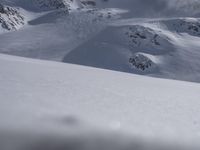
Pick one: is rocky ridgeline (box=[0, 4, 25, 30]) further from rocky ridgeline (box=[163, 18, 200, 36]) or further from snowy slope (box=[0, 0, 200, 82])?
rocky ridgeline (box=[163, 18, 200, 36])

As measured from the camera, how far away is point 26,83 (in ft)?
37.6

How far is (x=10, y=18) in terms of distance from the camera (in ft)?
235

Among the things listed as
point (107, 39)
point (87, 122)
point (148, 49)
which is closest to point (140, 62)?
point (148, 49)

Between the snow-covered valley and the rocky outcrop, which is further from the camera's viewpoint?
the rocky outcrop

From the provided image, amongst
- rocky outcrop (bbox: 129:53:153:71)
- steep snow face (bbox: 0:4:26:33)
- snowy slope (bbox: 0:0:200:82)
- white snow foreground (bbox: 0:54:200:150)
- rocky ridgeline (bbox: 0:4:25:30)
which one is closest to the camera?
white snow foreground (bbox: 0:54:200:150)

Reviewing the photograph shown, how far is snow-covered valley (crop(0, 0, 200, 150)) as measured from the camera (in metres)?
6.26

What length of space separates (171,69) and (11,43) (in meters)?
23.3

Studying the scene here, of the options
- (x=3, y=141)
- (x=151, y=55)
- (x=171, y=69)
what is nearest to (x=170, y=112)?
(x=3, y=141)

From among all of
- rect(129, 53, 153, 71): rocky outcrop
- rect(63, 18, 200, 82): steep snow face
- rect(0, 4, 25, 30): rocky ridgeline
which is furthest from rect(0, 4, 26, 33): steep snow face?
rect(129, 53, 153, 71): rocky outcrop

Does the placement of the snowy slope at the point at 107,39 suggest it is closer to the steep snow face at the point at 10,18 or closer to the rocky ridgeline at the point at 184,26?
the rocky ridgeline at the point at 184,26

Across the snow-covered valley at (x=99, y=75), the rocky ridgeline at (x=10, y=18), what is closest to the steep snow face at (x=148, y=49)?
the snow-covered valley at (x=99, y=75)

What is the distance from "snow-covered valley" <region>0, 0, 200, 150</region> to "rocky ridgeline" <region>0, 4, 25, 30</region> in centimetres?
22

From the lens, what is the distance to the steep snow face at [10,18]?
68.1 m

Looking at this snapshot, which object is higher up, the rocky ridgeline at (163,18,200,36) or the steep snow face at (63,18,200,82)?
the rocky ridgeline at (163,18,200,36)
